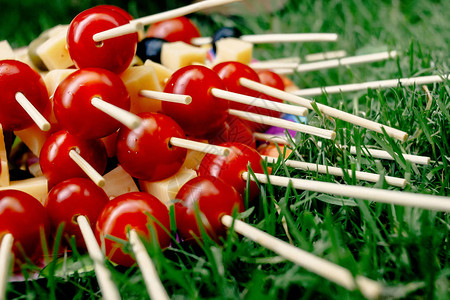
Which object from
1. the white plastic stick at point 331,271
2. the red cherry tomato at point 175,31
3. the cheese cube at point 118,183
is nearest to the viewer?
the white plastic stick at point 331,271

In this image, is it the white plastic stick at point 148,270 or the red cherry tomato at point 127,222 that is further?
the red cherry tomato at point 127,222

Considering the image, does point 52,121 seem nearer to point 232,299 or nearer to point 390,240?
point 232,299

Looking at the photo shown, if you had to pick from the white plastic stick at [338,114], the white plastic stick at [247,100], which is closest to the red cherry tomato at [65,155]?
the white plastic stick at [247,100]

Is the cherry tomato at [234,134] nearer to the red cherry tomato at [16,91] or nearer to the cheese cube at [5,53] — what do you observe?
the red cherry tomato at [16,91]

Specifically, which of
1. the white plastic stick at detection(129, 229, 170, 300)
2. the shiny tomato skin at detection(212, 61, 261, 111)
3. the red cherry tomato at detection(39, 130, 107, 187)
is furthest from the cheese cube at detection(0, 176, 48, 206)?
the shiny tomato skin at detection(212, 61, 261, 111)

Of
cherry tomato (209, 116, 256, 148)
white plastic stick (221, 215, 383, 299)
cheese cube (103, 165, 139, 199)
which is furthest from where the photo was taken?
cherry tomato (209, 116, 256, 148)

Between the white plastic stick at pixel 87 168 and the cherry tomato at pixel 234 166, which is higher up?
the white plastic stick at pixel 87 168

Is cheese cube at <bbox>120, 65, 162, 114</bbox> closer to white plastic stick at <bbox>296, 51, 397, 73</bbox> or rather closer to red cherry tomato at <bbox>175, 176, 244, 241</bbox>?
red cherry tomato at <bbox>175, 176, 244, 241</bbox>
